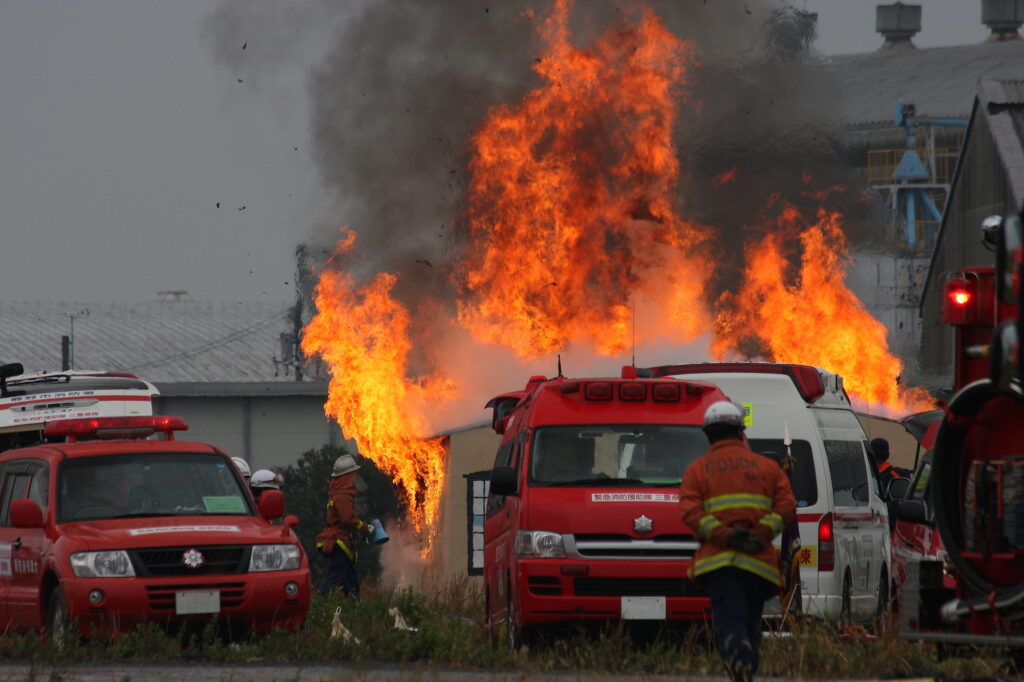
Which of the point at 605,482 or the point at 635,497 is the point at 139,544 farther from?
the point at 635,497

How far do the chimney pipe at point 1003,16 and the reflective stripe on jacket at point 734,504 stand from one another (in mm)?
85176

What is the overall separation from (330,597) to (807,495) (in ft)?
17.5

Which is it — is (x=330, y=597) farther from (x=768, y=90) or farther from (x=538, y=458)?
(x=768, y=90)

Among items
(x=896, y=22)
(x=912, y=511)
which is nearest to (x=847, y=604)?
(x=912, y=511)

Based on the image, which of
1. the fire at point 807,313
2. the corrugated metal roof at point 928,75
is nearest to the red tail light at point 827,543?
the fire at point 807,313

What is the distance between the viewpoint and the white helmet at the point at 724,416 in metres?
9.99

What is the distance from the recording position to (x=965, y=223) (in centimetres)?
4500

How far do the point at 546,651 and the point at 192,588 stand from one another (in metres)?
2.77

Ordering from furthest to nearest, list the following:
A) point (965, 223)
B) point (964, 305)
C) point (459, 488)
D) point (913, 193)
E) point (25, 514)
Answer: point (913, 193) < point (965, 223) < point (459, 488) < point (25, 514) < point (964, 305)

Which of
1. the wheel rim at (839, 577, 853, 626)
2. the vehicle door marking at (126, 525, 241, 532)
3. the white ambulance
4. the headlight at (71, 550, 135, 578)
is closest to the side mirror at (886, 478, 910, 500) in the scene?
the wheel rim at (839, 577, 853, 626)

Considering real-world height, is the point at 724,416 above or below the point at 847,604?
above

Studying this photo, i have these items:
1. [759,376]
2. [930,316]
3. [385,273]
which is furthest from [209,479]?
[930,316]

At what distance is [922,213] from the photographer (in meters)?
68.7

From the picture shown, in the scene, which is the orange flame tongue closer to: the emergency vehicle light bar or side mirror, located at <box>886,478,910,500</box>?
the emergency vehicle light bar
